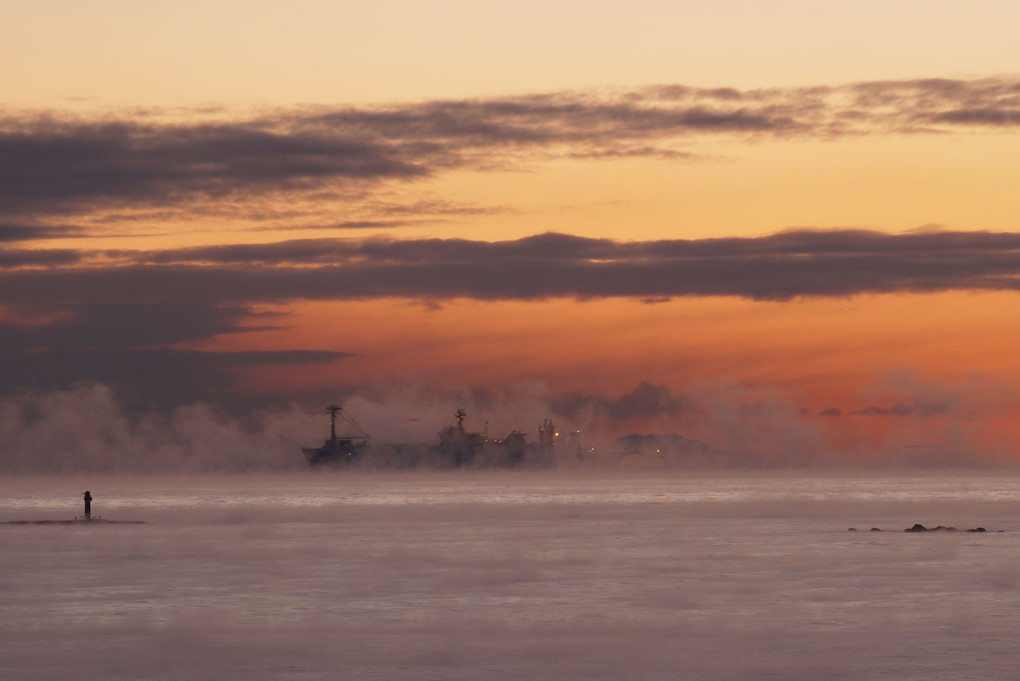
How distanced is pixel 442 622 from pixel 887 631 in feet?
39.4

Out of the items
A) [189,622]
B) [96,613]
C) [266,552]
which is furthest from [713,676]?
[266,552]

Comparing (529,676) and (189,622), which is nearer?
(529,676)

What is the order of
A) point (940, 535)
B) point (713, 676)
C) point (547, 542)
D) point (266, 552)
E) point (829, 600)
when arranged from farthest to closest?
point (940, 535)
point (547, 542)
point (266, 552)
point (829, 600)
point (713, 676)

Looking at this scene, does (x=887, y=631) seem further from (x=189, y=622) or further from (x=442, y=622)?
(x=189, y=622)

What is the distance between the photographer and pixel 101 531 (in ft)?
287

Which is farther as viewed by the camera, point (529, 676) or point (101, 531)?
point (101, 531)

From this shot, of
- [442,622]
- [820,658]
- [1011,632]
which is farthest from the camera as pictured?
[442,622]

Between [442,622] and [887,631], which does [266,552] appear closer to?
[442,622]

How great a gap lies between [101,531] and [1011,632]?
66.9 meters

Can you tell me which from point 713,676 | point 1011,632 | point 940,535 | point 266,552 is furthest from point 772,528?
point 713,676

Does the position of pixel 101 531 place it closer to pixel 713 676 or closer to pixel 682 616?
pixel 682 616

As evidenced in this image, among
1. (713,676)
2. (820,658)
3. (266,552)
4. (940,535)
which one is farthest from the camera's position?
(940,535)

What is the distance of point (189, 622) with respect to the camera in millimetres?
36812

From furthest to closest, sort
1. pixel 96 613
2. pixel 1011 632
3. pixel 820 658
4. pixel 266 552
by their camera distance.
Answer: pixel 266 552, pixel 96 613, pixel 1011 632, pixel 820 658
